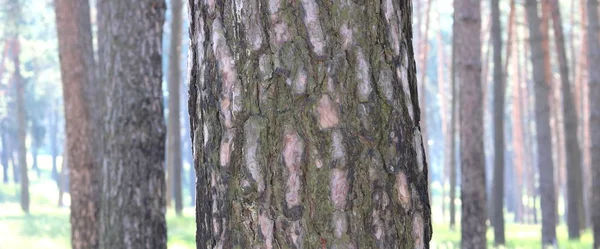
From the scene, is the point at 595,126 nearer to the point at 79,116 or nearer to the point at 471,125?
the point at 471,125

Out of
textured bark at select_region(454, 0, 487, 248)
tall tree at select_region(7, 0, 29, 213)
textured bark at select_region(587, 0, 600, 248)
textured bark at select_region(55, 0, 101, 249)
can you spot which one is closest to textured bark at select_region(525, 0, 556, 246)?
textured bark at select_region(587, 0, 600, 248)

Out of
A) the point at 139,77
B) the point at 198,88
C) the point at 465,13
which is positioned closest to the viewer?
the point at 198,88

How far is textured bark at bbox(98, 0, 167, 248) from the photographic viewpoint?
20.9 ft

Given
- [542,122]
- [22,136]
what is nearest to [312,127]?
[542,122]

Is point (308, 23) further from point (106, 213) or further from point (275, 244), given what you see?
point (106, 213)

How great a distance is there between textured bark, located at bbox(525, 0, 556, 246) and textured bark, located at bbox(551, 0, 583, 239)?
1.69 meters

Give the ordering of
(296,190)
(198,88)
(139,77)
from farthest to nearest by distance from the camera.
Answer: (139,77), (198,88), (296,190)

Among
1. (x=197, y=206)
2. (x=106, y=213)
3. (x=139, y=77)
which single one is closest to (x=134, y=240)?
(x=106, y=213)

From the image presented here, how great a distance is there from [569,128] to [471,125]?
7768mm

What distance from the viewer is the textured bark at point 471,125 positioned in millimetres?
8992

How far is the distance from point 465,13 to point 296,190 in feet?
23.4

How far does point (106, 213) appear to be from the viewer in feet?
21.6

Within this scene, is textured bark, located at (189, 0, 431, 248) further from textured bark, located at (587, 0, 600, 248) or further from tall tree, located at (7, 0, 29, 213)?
tall tree, located at (7, 0, 29, 213)

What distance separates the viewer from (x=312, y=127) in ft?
6.91
